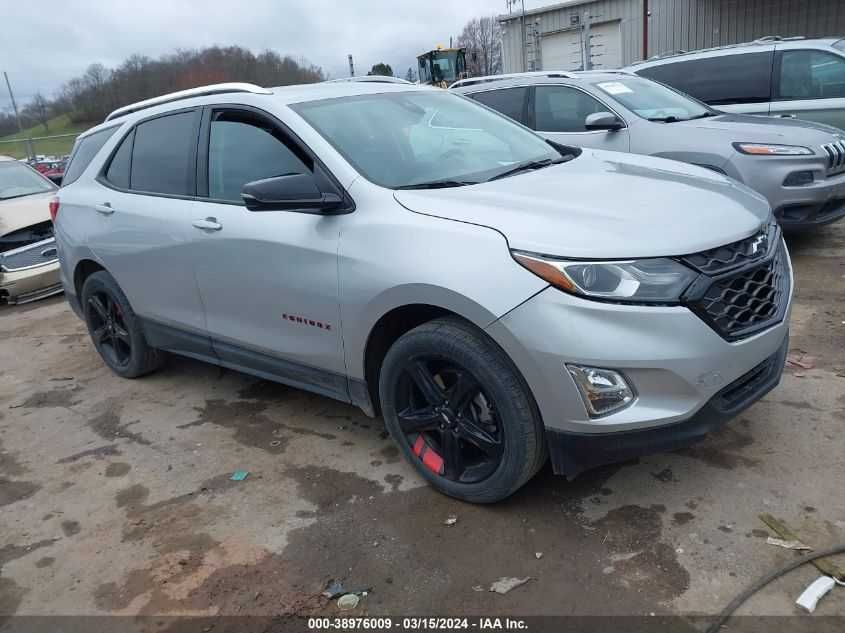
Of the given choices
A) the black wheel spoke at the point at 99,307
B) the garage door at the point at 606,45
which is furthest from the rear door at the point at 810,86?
the garage door at the point at 606,45

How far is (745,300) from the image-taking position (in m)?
2.61

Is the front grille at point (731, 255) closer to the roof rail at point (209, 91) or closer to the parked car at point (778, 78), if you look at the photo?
the roof rail at point (209, 91)

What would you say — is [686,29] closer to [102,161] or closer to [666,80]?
[666,80]

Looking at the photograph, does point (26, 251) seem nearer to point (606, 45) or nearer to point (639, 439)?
point (639, 439)

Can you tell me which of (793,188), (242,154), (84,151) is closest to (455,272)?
(242,154)

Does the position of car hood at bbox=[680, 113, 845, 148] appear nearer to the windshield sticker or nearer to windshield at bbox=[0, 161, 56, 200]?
the windshield sticker

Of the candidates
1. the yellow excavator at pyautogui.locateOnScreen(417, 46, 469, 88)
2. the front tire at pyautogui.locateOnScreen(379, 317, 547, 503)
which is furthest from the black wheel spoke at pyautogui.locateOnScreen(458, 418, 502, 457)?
the yellow excavator at pyautogui.locateOnScreen(417, 46, 469, 88)

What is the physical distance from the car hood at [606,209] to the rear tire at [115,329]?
99.6 inches

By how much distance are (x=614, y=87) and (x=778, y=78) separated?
2.22 metres

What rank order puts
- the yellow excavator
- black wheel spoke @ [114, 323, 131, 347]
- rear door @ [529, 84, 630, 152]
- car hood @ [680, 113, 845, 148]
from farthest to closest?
1. the yellow excavator
2. rear door @ [529, 84, 630, 152]
3. car hood @ [680, 113, 845, 148]
4. black wheel spoke @ [114, 323, 131, 347]

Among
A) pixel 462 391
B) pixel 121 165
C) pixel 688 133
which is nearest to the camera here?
pixel 462 391

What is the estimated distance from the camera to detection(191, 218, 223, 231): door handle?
3585mm

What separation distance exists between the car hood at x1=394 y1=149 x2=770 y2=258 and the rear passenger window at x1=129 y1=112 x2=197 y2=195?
1.62 metres

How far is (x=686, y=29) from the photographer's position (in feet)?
67.5
